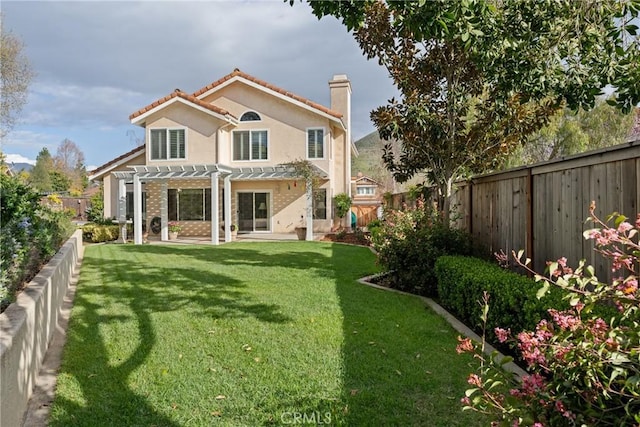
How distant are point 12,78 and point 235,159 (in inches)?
633

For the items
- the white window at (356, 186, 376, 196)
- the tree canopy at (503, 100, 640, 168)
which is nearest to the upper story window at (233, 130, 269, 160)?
the tree canopy at (503, 100, 640, 168)

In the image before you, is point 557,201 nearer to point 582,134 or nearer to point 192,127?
point 192,127

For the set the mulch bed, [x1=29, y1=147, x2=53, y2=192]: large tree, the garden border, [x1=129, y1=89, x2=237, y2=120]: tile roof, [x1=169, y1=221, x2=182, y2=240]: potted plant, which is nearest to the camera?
the garden border

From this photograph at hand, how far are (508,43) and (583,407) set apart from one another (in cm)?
470

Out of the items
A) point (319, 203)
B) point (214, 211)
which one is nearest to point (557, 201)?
point (214, 211)

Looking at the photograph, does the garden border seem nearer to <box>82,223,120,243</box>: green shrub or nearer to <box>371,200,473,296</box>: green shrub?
<box>371,200,473,296</box>: green shrub

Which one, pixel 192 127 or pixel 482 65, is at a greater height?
pixel 192 127

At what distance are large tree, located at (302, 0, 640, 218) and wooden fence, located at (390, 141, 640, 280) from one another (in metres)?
1.30

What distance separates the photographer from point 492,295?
4.91 m

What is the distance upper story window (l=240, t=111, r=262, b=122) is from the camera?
847 inches

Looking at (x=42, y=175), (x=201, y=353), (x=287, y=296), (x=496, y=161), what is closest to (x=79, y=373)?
(x=201, y=353)

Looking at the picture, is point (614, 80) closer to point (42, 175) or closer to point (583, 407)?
point (583, 407)

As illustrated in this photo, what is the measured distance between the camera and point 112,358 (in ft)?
15.1

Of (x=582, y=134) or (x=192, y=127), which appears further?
(x=582, y=134)
